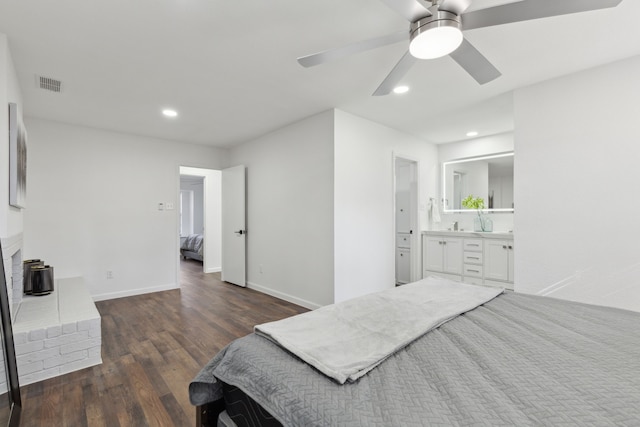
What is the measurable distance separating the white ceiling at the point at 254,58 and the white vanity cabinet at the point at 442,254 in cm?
182

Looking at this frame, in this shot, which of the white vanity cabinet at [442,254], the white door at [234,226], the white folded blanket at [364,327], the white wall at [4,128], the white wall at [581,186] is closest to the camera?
the white folded blanket at [364,327]

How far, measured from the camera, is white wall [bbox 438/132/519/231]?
175 inches

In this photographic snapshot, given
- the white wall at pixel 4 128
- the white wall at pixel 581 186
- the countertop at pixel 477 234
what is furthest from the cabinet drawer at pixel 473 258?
the white wall at pixel 4 128

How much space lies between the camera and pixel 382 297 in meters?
1.72

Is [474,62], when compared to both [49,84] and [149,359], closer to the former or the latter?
[149,359]

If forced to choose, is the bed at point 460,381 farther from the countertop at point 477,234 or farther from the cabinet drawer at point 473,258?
the cabinet drawer at point 473,258

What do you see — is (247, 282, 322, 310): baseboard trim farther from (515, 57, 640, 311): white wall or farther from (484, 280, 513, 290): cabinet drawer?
(484, 280, 513, 290): cabinet drawer

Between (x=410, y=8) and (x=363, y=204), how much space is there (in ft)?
8.23

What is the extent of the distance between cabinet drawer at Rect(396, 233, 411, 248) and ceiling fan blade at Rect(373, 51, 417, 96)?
3.23m

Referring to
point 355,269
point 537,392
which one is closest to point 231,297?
point 355,269

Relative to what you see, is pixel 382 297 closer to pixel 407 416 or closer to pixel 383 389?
pixel 383 389

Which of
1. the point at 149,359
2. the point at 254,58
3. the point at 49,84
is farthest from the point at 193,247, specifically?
the point at 254,58

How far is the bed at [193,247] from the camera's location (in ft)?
23.3

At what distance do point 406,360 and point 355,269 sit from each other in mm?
2560
